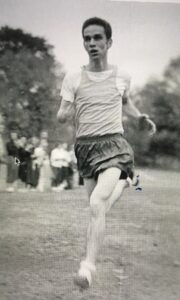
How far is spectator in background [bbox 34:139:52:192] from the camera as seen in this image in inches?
53.2

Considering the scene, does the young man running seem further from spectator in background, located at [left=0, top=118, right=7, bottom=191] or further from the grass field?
spectator in background, located at [left=0, top=118, right=7, bottom=191]

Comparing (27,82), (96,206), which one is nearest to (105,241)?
(96,206)

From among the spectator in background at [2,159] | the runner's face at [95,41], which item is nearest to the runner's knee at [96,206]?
the spectator in background at [2,159]

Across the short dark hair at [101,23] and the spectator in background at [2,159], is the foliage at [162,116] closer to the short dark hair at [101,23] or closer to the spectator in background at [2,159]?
the short dark hair at [101,23]

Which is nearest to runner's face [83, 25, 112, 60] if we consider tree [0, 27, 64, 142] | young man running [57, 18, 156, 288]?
young man running [57, 18, 156, 288]

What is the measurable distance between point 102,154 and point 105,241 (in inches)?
12.0

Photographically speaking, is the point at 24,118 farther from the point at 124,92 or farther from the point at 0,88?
the point at 124,92

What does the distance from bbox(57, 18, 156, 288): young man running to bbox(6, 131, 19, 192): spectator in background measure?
18 cm

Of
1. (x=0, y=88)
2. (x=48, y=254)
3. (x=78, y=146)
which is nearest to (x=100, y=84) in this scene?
(x=78, y=146)

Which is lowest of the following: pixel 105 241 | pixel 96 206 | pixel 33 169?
pixel 105 241

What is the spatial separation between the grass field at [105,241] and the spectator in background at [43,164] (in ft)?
0.10

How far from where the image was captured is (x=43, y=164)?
4.45 feet

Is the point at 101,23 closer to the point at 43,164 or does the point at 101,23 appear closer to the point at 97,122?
the point at 97,122

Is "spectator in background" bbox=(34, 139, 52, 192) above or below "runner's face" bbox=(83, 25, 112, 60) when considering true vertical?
below
